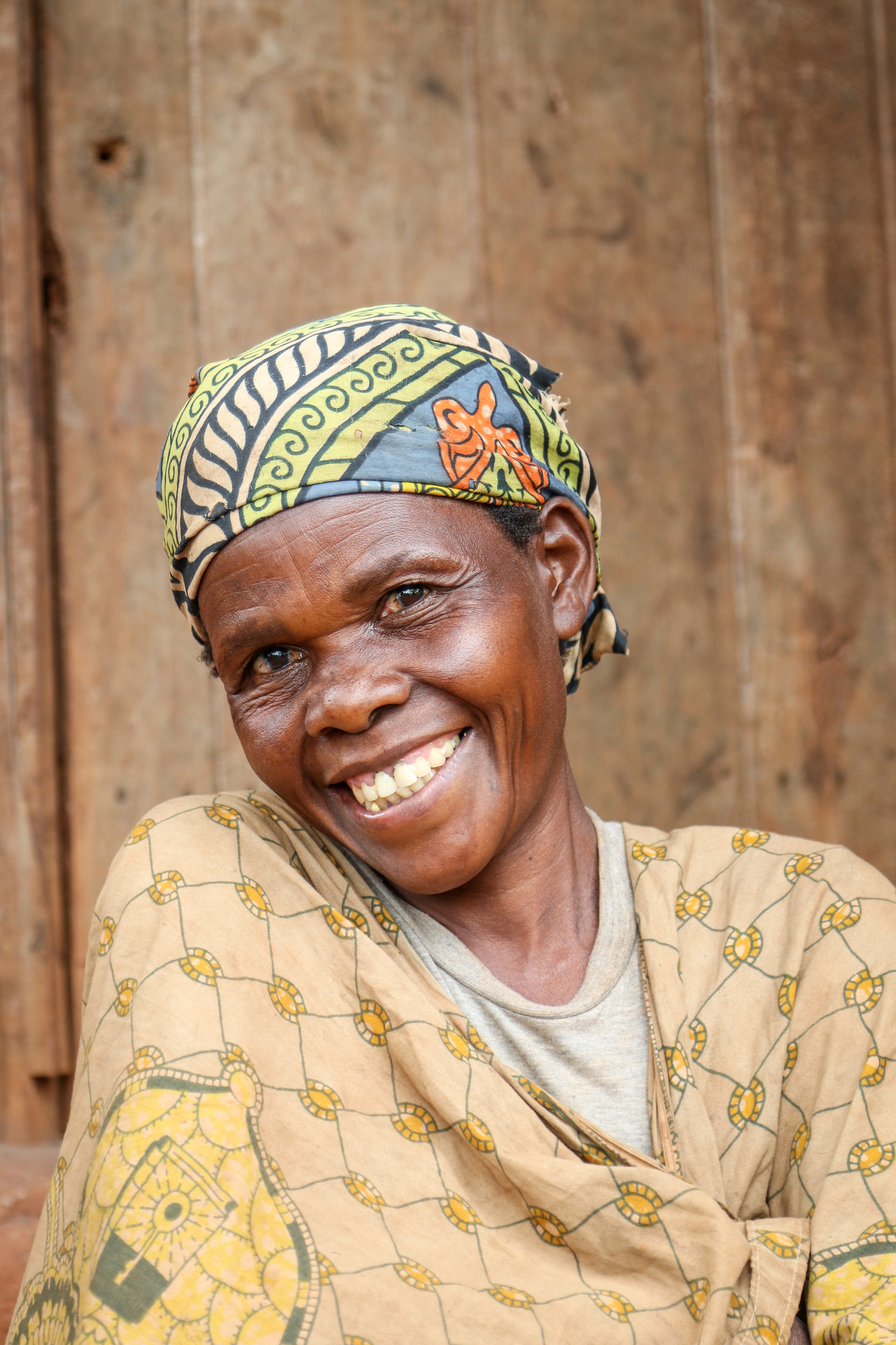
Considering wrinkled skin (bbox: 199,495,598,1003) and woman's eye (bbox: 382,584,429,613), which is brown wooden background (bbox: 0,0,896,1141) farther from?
woman's eye (bbox: 382,584,429,613)

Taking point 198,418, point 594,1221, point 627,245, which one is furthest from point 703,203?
point 594,1221

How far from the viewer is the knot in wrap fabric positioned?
4.86ft

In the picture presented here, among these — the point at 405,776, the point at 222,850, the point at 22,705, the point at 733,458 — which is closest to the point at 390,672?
the point at 405,776

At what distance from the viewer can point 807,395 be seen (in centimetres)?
257

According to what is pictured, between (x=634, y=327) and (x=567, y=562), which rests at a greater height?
(x=634, y=327)

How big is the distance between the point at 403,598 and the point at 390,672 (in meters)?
0.10

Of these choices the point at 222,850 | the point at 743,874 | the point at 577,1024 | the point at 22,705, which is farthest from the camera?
the point at 22,705

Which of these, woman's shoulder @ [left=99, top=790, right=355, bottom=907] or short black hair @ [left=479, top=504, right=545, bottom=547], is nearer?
woman's shoulder @ [left=99, top=790, right=355, bottom=907]

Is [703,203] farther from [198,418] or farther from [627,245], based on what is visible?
[198,418]

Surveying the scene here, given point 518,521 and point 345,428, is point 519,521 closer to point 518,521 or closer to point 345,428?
point 518,521

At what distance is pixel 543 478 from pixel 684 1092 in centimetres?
79

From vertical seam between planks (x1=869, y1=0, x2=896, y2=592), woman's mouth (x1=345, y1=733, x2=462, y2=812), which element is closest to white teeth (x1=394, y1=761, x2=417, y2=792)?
woman's mouth (x1=345, y1=733, x2=462, y2=812)

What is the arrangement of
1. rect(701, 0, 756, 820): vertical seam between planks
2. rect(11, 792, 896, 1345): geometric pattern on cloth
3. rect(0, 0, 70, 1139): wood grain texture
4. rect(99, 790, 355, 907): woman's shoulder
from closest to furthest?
rect(11, 792, 896, 1345): geometric pattern on cloth, rect(99, 790, 355, 907): woman's shoulder, rect(0, 0, 70, 1139): wood grain texture, rect(701, 0, 756, 820): vertical seam between planks

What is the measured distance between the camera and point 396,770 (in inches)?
58.5
